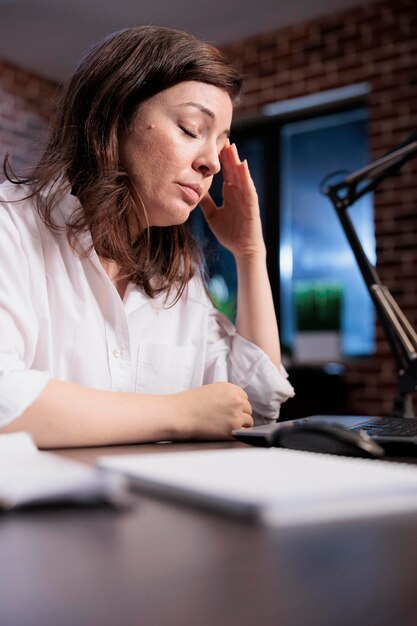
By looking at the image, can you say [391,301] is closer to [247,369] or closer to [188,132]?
[247,369]

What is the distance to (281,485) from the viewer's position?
1.44 ft

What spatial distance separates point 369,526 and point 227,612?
158mm

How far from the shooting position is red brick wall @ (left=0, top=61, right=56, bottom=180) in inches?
184

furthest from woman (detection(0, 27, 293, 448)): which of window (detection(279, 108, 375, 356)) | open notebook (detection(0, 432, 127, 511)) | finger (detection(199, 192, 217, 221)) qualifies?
window (detection(279, 108, 375, 356))

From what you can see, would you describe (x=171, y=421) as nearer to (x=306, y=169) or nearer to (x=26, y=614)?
(x=26, y=614)

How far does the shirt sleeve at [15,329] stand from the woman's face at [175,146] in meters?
0.30

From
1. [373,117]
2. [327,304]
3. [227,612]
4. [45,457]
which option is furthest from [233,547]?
[373,117]

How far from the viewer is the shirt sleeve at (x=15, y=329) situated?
82cm

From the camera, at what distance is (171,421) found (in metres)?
0.91

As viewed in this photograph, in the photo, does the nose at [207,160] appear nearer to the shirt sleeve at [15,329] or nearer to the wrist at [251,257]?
the wrist at [251,257]

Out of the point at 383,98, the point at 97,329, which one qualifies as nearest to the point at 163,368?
the point at 97,329

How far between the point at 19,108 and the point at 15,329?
4188 millimetres

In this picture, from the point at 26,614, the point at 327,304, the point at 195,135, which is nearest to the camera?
the point at 26,614

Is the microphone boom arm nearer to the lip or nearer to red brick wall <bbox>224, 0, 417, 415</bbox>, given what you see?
the lip
